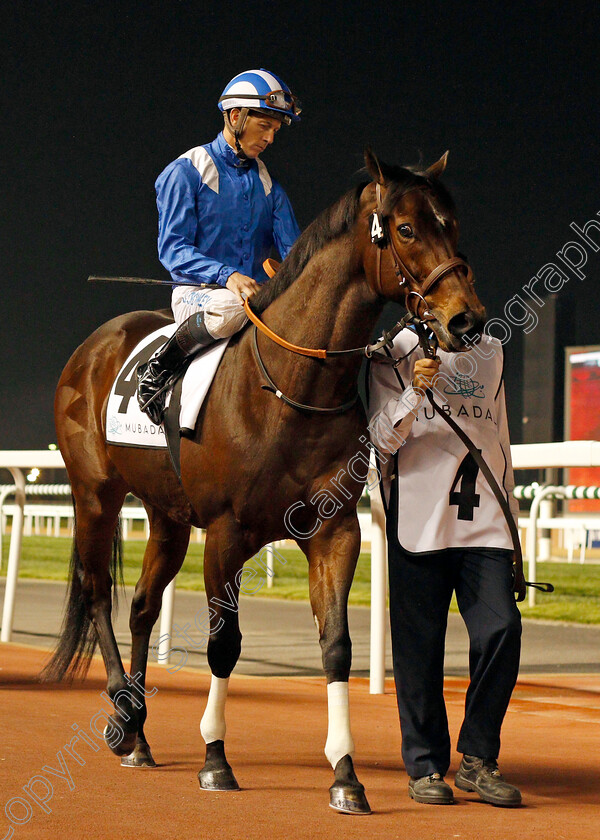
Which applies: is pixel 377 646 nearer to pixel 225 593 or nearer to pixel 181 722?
Answer: pixel 181 722

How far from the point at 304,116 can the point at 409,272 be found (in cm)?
1331

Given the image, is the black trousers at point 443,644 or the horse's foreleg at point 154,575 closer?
the black trousers at point 443,644

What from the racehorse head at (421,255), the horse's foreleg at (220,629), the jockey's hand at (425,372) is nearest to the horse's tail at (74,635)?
the horse's foreleg at (220,629)

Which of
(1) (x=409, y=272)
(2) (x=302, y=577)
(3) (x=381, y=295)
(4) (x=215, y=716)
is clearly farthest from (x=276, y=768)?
(2) (x=302, y=577)

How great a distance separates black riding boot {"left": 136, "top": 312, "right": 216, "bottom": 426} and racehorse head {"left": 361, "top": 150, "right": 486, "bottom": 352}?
2.42ft

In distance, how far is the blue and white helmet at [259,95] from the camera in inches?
141

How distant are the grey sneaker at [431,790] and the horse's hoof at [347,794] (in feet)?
0.64

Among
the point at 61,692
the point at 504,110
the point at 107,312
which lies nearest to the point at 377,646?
the point at 61,692

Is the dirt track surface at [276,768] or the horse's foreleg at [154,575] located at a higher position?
the horse's foreleg at [154,575]

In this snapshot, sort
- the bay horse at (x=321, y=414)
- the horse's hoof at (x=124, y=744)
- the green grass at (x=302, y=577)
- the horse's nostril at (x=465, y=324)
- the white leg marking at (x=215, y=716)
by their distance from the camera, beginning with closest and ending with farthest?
1. the horse's nostril at (x=465, y=324)
2. the bay horse at (x=321, y=414)
3. the white leg marking at (x=215, y=716)
4. the horse's hoof at (x=124, y=744)
5. the green grass at (x=302, y=577)

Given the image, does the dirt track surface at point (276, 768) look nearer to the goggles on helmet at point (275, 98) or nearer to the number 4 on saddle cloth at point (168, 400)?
the number 4 on saddle cloth at point (168, 400)

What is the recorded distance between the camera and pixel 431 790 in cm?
295

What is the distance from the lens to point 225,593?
3.13m

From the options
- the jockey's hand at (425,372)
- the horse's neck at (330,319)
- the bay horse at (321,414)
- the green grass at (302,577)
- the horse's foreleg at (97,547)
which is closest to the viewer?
the bay horse at (321,414)
